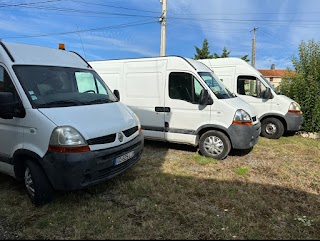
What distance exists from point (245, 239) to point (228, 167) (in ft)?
9.14

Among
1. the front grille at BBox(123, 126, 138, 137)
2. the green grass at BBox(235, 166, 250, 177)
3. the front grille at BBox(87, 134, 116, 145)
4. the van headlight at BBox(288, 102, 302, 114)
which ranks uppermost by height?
the van headlight at BBox(288, 102, 302, 114)

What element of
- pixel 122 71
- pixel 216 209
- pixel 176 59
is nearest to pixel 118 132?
pixel 216 209

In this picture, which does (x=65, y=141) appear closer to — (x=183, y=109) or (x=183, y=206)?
(x=183, y=206)

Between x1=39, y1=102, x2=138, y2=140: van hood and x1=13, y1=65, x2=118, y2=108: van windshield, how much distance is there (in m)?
0.17

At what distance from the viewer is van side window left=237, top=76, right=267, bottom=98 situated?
9296 millimetres

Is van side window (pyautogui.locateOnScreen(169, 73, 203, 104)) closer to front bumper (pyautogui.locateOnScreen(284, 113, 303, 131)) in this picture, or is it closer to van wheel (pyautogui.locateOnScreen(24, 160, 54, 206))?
van wheel (pyautogui.locateOnScreen(24, 160, 54, 206))

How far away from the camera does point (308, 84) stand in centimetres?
991

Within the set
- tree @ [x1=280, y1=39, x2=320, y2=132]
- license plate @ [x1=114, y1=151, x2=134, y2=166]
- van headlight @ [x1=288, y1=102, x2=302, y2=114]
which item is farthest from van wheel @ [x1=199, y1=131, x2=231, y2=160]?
tree @ [x1=280, y1=39, x2=320, y2=132]

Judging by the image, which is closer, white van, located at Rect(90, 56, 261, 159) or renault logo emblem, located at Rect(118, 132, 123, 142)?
renault logo emblem, located at Rect(118, 132, 123, 142)

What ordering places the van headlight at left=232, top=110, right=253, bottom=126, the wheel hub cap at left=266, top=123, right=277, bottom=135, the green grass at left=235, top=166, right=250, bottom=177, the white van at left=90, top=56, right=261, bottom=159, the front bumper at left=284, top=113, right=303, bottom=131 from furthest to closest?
the wheel hub cap at left=266, top=123, right=277, bottom=135 < the front bumper at left=284, top=113, right=303, bottom=131 < the white van at left=90, top=56, right=261, bottom=159 < the van headlight at left=232, top=110, right=253, bottom=126 < the green grass at left=235, top=166, right=250, bottom=177

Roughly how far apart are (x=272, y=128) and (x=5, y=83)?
7859 mm

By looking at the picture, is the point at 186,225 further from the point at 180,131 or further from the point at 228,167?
the point at 180,131

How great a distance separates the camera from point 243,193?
463 cm

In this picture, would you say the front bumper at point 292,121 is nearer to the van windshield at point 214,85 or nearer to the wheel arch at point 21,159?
the van windshield at point 214,85
